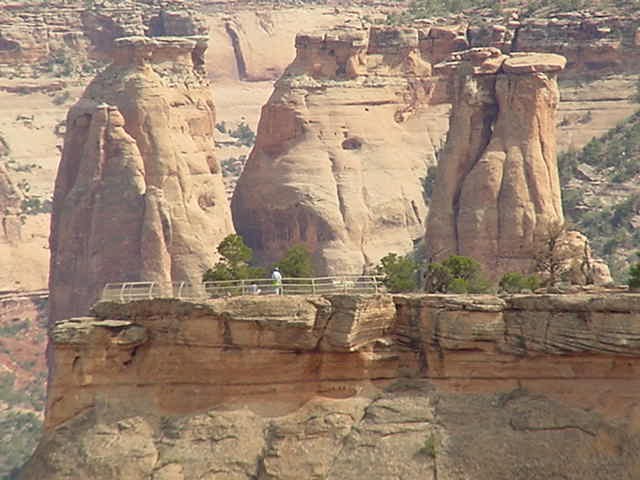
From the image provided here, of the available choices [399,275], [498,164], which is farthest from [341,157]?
[399,275]

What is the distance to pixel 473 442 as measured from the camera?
56531 millimetres

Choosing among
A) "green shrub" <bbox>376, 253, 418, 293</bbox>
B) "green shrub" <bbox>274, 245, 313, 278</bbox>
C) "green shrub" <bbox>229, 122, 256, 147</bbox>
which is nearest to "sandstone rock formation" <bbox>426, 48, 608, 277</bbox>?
"green shrub" <bbox>376, 253, 418, 293</bbox>

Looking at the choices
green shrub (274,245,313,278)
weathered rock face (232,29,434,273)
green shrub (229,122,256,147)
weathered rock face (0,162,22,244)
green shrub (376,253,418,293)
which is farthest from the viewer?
green shrub (229,122,256,147)

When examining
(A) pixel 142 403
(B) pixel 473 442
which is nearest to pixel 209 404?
(A) pixel 142 403

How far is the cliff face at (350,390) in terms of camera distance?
56031 millimetres

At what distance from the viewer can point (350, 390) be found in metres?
58.1

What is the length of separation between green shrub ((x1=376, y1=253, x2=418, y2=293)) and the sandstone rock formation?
11823mm

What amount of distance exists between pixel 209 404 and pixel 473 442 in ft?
16.7

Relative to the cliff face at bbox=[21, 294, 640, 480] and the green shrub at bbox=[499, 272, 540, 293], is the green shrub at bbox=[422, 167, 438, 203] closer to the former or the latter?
the green shrub at bbox=[499, 272, 540, 293]

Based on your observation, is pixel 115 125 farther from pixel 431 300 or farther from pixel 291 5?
pixel 291 5

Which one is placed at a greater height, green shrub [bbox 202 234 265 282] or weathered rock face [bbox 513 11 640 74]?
weathered rock face [bbox 513 11 640 74]

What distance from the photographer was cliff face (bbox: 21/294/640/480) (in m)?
56.0

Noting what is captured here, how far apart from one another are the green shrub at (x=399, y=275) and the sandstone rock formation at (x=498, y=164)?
11.8 meters

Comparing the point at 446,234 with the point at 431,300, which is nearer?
the point at 431,300
